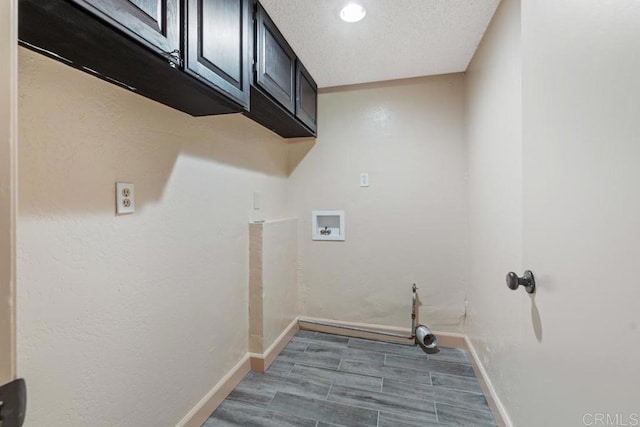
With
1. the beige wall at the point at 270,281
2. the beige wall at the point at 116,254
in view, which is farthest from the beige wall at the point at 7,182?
the beige wall at the point at 270,281

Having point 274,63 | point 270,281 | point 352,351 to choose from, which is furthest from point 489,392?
point 274,63

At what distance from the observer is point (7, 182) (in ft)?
1.33

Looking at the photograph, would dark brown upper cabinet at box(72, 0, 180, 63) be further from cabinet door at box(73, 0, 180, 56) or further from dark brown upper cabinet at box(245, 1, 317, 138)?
dark brown upper cabinet at box(245, 1, 317, 138)

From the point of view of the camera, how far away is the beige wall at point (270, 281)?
197 cm

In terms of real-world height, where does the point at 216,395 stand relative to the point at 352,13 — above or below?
below

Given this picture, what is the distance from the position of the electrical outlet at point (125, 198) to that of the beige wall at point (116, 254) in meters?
0.03

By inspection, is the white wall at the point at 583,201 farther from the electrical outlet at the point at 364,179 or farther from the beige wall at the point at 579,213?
the electrical outlet at the point at 364,179

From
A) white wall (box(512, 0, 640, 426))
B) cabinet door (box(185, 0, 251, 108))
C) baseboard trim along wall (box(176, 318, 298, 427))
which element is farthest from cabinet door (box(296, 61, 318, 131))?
baseboard trim along wall (box(176, 318, 298, 427))

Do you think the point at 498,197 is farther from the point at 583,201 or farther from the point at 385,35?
the point at 385,35

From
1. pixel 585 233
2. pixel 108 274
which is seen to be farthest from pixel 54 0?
pixel 585 233

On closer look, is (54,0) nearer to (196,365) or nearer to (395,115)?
(196,365)

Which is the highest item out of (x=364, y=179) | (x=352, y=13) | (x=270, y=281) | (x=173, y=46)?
(x=352, y=13)

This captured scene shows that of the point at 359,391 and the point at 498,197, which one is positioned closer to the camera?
the point at 498,197

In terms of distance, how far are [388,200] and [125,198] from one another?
1884 millimetres
